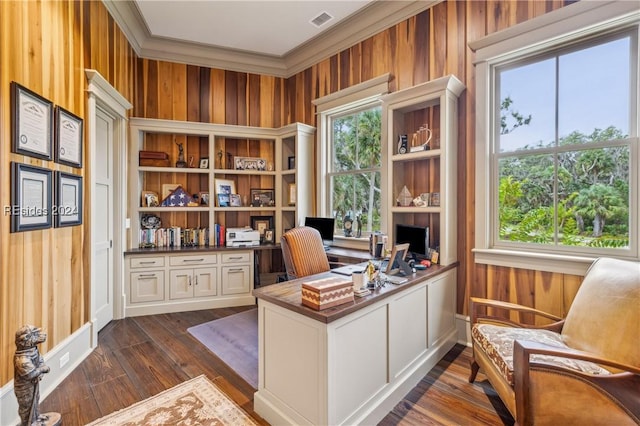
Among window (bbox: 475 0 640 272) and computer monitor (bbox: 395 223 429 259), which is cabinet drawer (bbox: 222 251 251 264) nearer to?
computer monitor (bbox: 395 223 429 259)

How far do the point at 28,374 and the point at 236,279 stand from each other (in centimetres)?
254

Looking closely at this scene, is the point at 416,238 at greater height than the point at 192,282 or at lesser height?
greater

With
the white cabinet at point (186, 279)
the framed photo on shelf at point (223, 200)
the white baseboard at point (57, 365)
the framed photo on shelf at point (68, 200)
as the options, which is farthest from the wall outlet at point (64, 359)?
the framed photo on shelf at point (223, 200)

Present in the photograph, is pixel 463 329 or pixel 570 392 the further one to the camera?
pixel 463 329

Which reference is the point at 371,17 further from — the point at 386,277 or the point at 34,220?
the point at 34,220

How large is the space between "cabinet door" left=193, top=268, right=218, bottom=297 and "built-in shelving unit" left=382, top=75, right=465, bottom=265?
2.34 m

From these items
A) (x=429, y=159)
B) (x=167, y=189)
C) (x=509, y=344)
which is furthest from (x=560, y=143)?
(x=167, y=189)

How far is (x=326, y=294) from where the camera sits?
1.63 meters

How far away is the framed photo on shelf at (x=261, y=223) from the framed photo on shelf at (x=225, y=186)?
0.50 m

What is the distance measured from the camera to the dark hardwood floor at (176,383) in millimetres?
1945

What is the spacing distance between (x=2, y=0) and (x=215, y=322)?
308 centimetres

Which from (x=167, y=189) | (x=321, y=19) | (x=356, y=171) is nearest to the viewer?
(x=321, y=19)

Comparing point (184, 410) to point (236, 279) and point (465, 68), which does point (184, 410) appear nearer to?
point (236, 279)

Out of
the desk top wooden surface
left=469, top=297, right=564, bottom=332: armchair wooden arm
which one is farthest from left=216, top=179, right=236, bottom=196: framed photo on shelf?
left=469, top=297, right=564, bottom=332: armchair wooden arm
